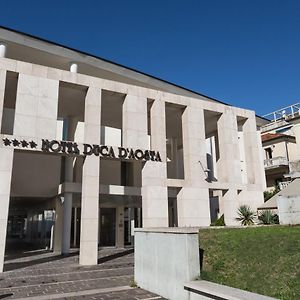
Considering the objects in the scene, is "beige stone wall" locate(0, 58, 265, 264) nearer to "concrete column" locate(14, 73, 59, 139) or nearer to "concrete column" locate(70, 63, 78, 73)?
"concrete column" locate(14, 73, 59, 139)

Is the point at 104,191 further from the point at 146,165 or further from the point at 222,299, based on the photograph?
the point at 222,299

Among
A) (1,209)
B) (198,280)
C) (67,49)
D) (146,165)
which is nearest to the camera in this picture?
(198,280)

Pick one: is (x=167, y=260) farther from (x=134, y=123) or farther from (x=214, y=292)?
(x=134, y=123)

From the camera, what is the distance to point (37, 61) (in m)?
23.9

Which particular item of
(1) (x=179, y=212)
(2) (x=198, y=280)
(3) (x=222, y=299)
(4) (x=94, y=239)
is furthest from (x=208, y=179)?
(3) (x=222, y=299)

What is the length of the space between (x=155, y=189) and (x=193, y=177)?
10.7 ft

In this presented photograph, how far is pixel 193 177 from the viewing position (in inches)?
888

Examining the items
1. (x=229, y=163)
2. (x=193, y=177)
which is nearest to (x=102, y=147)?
(x=193, y=177)

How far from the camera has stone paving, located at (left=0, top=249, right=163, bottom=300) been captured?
36.0ft

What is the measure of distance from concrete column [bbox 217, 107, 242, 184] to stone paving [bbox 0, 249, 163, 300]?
9.98m

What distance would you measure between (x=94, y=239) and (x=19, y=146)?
6.67 metres

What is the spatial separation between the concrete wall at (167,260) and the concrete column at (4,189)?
7.72 metres

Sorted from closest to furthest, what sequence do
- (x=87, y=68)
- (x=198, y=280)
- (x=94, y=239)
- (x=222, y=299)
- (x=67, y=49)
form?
1. (x=222, y=299)
2. (x=198, y=280)
3. (x=94, y=239)
4. (x=67, y=49)
5. (x=87, y=68)

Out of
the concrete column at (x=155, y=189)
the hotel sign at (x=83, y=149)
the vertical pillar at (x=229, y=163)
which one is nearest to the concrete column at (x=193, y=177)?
the concrete column at (x=155, y=189)
